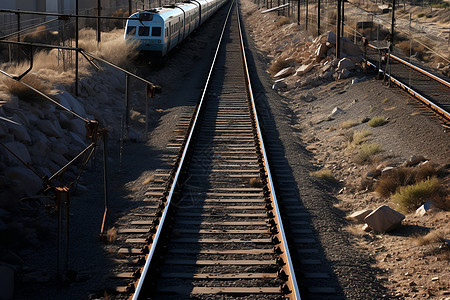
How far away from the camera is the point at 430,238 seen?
9094 millimetres

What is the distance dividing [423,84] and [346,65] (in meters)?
4.33

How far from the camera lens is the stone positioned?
25.8m

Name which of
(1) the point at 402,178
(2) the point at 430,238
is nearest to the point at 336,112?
(1) the point at 402,178

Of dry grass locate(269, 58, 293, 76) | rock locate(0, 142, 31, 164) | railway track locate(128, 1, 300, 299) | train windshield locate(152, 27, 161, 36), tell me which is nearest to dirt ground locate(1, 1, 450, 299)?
railway track locate(128, 1, 300, 299)

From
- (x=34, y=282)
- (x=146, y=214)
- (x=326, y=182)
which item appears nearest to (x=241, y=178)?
(x=326, y=182)

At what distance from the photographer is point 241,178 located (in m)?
12.6

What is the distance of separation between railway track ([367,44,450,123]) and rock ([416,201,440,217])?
19.9ft

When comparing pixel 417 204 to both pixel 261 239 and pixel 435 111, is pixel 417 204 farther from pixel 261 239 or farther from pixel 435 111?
pixel 435 111

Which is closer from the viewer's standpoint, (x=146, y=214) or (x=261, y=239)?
(x=261, y=239)

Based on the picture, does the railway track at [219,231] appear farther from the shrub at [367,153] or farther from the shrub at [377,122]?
the shrub at [377,122]

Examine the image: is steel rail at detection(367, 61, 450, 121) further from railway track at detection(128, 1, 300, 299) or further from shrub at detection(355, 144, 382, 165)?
railway track at detection(128, 1, 300, 299)

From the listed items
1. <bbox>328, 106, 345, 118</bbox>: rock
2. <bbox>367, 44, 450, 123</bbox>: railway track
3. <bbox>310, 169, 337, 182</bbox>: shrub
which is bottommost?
<bbox>310, 169, 337, 182</bbox>: shrub

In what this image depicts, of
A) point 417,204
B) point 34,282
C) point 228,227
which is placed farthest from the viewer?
point 417,204

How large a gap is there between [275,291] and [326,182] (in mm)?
5770
